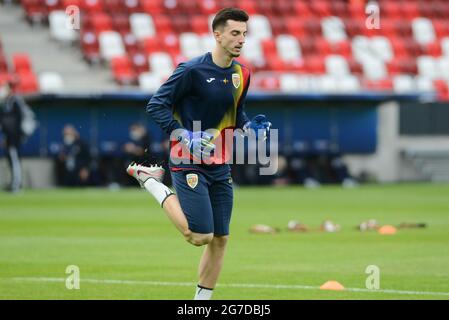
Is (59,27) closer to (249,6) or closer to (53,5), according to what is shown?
(53,5)

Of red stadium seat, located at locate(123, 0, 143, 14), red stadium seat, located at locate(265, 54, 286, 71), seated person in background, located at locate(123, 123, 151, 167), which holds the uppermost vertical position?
red stadium seat, located at locate(123, 0, 143, 14)

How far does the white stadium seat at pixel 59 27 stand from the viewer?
35.7 m

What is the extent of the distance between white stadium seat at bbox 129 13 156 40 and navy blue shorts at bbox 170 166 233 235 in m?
27.6

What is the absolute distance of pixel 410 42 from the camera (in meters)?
42.2

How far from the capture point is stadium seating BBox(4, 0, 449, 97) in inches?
1433

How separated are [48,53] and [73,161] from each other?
13.9 ft

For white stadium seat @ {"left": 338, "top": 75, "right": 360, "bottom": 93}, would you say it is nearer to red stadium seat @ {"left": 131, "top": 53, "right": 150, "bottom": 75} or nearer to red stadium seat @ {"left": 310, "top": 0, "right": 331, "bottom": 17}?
red stadium seat @ {"left": 310, "top": 0, "right": 331, "bottom": 17}

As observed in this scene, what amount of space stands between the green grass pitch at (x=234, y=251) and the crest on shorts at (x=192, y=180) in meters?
1.68

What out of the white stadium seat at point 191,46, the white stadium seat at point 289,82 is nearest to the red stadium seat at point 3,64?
the white stadium seat at point 191,46

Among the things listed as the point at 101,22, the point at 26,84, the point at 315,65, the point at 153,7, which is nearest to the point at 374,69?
the point at 315,65

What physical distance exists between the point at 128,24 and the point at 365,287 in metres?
26.5

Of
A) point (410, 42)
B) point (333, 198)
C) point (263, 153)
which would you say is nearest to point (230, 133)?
point (333, 198)

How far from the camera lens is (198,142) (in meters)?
9.98

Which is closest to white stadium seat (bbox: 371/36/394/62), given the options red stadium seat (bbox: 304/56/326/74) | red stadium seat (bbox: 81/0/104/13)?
red stadium seat (bbox: 304/56/326/74)
